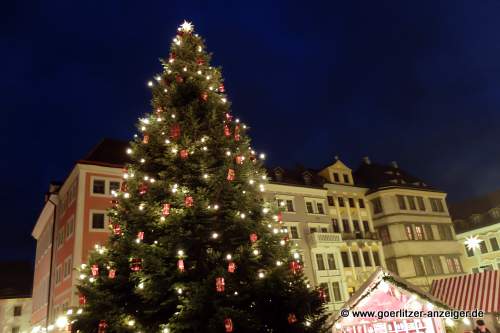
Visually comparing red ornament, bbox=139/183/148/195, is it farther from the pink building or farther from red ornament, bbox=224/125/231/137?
the pink building

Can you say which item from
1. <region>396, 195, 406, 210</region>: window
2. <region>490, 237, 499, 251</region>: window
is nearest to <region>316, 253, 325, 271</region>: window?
<region>396, 195, 406, 210</region>: window

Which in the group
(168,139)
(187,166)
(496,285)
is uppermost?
(168,139)

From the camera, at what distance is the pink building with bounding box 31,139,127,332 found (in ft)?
82.6

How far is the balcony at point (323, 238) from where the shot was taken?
3397 cm

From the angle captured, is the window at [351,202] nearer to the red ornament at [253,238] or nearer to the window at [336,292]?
the window at [336,292]

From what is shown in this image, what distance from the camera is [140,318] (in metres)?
9.61

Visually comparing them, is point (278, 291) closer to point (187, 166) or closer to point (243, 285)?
point (243, 285)

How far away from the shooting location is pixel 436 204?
43594 mm

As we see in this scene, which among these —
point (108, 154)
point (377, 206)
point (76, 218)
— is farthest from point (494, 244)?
point (76, 218)

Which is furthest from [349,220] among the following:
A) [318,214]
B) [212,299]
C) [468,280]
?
[212,299]

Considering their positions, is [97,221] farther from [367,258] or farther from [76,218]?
[367,258]

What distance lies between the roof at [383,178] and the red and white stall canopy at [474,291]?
25353 millimetres

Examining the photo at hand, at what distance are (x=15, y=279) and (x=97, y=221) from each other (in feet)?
104

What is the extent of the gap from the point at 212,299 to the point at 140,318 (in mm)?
1931
